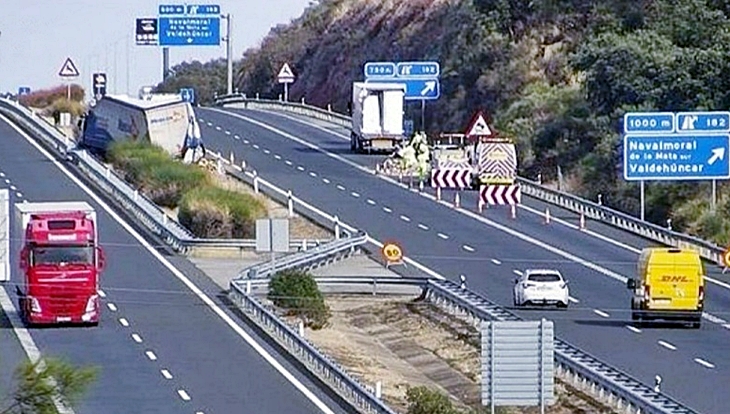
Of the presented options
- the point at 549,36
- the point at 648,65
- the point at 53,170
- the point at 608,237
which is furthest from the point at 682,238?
the point at 549,36

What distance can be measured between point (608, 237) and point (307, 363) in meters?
26.6

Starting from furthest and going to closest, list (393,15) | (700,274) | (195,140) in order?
(393,15) → (195,140) → (700,274)

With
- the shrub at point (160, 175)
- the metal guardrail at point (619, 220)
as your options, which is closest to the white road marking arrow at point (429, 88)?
the metal guardrail at point (619, 220)

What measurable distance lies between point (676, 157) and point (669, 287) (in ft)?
42.9

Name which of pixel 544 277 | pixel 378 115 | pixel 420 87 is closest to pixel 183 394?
pixel 544 277

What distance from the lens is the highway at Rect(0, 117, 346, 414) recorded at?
1438 inches

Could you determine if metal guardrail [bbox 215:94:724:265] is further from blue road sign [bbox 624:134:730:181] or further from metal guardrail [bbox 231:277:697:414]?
metal guardrail [bbox 231:277:697:414]

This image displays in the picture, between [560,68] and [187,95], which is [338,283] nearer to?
[187,95]

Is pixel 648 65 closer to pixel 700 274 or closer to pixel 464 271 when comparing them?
pixel 464 271

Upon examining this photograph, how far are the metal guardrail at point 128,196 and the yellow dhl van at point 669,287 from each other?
54.5ft

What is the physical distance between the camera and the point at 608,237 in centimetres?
6544

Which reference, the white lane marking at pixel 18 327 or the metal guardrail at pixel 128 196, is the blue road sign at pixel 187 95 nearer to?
the metal guardrail at pixel 128 196

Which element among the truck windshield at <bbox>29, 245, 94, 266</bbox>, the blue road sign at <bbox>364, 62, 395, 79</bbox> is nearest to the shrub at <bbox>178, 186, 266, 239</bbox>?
the truck windshield at <bbox>29, 245, 94, 266</bbox>

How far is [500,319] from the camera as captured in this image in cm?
4331
